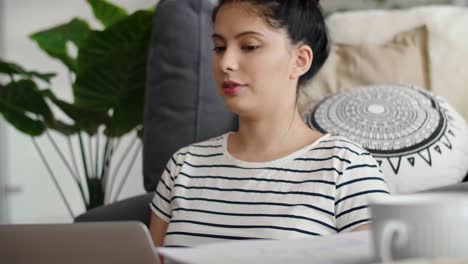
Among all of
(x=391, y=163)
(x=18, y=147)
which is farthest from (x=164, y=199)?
(x=18, y=147)

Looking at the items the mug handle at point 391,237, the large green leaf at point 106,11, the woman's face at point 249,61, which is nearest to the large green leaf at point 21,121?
the large green leaf at point 106,11

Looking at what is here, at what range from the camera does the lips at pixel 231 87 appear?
3.93 ft

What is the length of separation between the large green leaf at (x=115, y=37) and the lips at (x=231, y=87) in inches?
35.5

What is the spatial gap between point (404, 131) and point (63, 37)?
1196mm

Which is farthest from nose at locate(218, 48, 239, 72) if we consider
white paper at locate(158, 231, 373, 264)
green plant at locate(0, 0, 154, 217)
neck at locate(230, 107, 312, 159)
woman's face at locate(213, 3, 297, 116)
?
green plant at locate(0, 0, 154, 217)

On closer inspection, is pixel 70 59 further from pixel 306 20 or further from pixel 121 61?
pixel 306 20

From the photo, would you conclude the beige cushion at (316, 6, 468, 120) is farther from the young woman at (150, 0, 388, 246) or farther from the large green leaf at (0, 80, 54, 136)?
the large green leaf at (0, 80, 54, 136)

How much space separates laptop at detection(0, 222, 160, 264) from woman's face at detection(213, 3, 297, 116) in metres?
0.51

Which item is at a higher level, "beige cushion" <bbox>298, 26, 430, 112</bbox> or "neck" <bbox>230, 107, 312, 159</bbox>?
"beige cushion" <bbox>298, 26, 430, 112</bbox>

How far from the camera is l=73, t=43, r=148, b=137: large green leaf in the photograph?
2076 millimetres

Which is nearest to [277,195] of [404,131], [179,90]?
[404,131]

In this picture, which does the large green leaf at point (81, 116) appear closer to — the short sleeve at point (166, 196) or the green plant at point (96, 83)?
the green plant at point (96, 83)

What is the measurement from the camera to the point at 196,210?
1259 mm

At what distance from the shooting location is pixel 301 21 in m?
1.30
